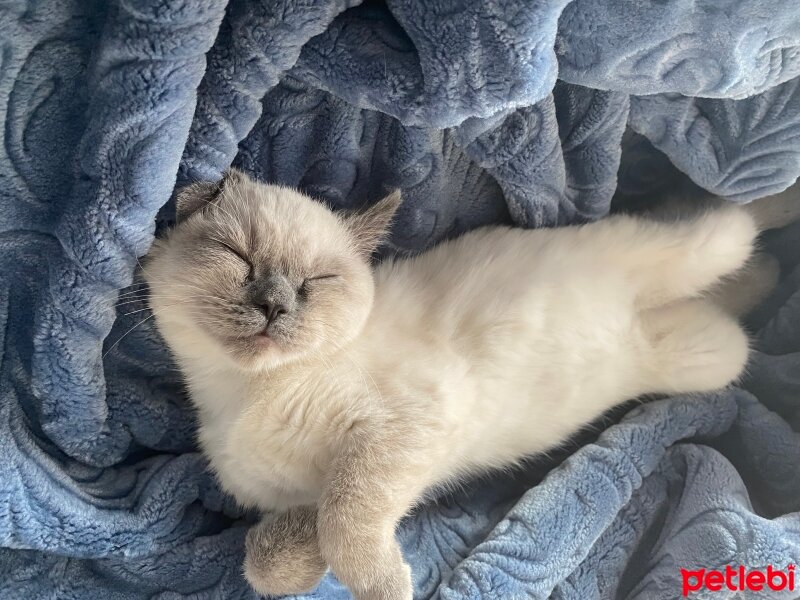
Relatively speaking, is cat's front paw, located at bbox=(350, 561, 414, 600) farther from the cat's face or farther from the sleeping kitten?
the cat's face

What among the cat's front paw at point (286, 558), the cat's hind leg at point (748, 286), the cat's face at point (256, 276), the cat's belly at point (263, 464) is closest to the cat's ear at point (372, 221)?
the cat's face at point (256, 276)

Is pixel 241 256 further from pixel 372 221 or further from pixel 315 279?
pixel 372 221

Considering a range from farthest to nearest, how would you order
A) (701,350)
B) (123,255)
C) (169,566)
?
(701,350) → (169,566) → (123,255)

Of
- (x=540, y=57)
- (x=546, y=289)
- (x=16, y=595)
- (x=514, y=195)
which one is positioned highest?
(x=540, y=57)

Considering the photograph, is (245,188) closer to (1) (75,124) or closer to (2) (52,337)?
(1) (75,124)

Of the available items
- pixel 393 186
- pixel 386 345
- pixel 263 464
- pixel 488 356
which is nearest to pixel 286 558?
pixel 263 464

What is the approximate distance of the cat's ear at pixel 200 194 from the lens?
895 millimetres

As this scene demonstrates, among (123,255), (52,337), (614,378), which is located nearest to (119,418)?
(52,337)

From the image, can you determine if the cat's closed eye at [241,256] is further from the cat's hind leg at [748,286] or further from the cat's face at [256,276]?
the cat's hind leg at [748,286]

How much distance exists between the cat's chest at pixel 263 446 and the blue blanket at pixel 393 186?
10cm

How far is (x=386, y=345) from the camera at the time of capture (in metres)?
1.06

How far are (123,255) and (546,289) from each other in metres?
0.72

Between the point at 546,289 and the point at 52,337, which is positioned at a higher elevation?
the point at 546,289

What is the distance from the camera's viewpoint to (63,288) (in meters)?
0.88
